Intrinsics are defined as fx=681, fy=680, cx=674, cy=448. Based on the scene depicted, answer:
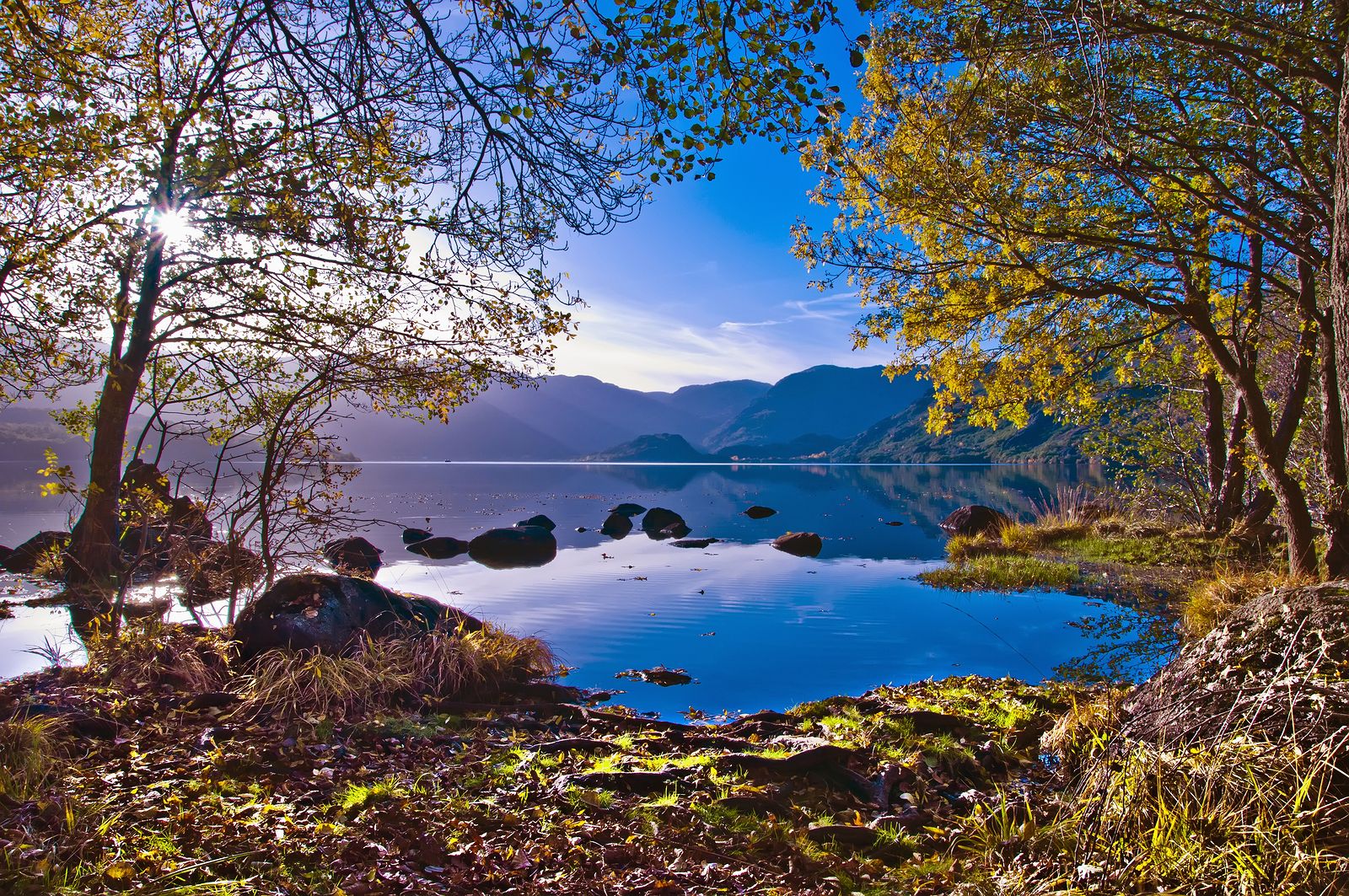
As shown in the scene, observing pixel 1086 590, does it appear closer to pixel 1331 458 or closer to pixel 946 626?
pixel 946 626

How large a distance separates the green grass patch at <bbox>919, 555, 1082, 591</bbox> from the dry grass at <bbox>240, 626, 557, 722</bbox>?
13.7m

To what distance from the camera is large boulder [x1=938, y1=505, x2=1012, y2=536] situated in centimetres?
2859

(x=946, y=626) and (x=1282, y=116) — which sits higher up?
(x=1282, y=116)

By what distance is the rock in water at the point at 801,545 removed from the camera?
91.9 feet

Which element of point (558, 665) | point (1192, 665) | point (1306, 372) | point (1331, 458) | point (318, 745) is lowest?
point (558, 665)

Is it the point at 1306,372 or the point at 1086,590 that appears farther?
the point at 1086,590

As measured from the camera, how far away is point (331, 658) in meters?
8.59

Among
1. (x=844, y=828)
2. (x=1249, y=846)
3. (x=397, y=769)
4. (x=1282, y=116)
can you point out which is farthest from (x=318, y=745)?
(x=1282, y=116)

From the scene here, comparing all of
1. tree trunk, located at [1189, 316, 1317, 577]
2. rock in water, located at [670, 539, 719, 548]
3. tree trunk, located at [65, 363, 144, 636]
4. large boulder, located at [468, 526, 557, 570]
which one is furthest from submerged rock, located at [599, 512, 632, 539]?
tree trunk, located at [1189, 316, 1317, 577]

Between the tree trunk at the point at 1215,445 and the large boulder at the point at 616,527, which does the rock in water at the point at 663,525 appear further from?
the tree trunk at the point at 1215,445

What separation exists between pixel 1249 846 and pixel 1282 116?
12.2 metres

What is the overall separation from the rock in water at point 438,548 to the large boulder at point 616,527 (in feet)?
26.6

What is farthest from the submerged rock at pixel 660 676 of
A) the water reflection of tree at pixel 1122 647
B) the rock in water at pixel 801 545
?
the rock in water at pixel 801 545

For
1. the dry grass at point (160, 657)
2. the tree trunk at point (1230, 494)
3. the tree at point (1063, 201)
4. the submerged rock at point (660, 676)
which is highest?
the tree at point (1063, 201)
